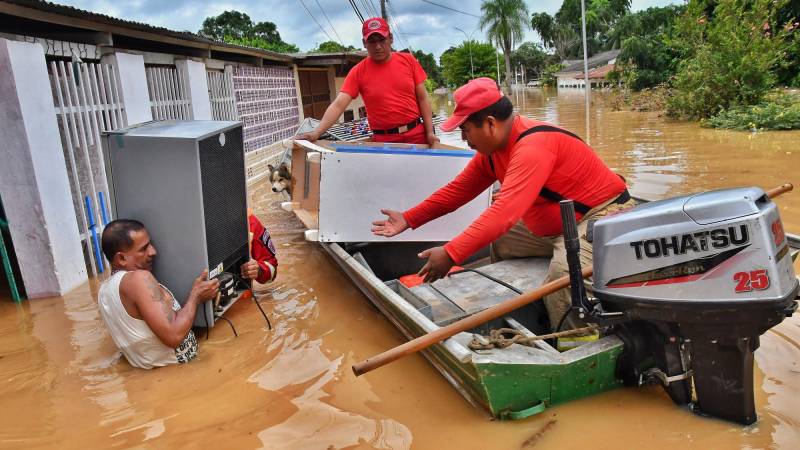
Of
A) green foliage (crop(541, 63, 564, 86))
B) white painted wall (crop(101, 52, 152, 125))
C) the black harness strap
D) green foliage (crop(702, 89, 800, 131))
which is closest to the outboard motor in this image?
the black harness strap

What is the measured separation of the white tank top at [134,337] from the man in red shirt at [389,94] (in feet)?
8.01

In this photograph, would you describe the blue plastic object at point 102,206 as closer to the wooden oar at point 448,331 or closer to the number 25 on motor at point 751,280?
the wooden oar at point 448,331

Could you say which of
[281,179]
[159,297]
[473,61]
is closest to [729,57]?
[281,179]

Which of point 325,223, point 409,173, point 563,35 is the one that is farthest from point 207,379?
point 563,35

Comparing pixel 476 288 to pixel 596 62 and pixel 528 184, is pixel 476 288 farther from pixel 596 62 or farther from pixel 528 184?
pixel 596 62

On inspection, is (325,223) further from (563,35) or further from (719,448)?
(563,35)

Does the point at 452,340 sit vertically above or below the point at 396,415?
above

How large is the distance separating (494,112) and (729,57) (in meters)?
15.1

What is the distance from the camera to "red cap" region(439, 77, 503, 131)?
298 centimetres

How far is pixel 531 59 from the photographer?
66875 millimetres

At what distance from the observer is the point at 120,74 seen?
6.47 metres

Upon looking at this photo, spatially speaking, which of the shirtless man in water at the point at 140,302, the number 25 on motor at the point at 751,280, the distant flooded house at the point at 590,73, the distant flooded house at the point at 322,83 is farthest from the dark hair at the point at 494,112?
the distant flooded house at the point at 590,73

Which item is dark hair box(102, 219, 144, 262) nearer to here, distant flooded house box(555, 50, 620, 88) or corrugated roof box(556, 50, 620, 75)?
distant flooded house box(555, 50, 620, 88)

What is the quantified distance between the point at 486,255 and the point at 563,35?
66.2 m
